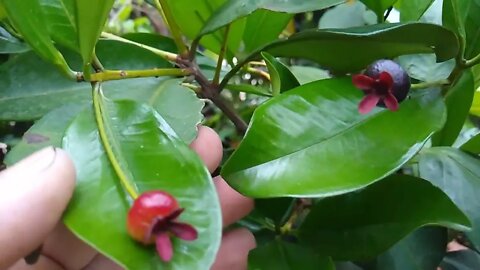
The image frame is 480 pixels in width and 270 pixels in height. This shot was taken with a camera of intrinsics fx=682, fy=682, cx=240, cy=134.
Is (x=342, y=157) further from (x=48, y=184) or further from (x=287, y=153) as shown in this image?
(x=48, y=184)

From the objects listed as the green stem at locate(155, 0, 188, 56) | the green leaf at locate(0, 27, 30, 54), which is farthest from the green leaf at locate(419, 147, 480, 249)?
the green leaf at locate(0, 27, 30, 54)


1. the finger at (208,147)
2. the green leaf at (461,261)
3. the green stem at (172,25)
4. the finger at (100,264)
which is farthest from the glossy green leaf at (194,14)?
the green leaf at (461,261)

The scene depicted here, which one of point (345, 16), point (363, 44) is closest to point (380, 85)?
point (363, 44)

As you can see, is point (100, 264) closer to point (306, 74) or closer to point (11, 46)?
point (11, 46)

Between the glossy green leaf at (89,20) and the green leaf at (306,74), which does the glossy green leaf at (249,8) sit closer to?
the glossy green leaf at (89,20)

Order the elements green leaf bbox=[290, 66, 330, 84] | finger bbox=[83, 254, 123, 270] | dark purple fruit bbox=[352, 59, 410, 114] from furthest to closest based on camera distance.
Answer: green leaf bbox=[290, 66, 330, 84] < finger bbox=[83, 254, 123, 270] < dark purple fruit bbox=[352, 59, 410, 114]

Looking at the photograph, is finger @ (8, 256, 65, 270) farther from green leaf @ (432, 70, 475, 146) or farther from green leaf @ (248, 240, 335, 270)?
green leaf @ (432, 70, 475, 146)
